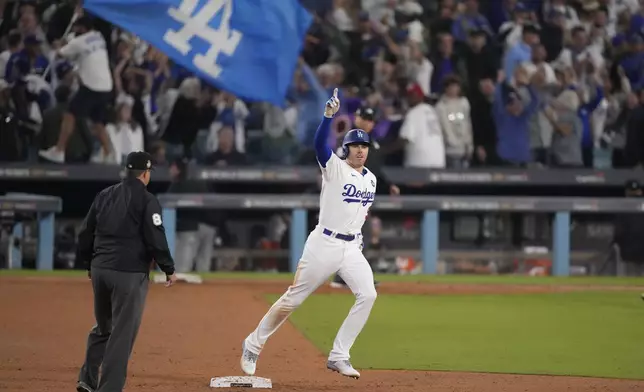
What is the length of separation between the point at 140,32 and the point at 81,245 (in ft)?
24.6

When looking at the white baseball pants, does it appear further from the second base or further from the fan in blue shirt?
the fan in blue shirt

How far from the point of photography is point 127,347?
6.96 meters

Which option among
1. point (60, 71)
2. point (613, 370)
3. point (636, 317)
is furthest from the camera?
point (60, 71)

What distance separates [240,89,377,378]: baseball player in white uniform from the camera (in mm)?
8375

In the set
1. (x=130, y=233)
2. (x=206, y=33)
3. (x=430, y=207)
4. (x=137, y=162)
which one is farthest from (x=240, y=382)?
(x=430, y=207)

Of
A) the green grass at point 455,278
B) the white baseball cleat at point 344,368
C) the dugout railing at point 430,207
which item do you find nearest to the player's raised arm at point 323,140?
the white baseball cleat at point 344,368

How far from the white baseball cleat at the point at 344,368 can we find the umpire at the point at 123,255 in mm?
1724

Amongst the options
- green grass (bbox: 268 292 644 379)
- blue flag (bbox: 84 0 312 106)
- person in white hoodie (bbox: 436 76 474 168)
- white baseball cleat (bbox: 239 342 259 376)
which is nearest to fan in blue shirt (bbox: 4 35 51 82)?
blue flag (bbox: 84 0 312 106)

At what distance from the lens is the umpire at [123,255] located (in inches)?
274

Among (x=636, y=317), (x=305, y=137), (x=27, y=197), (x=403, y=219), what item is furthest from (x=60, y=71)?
(x=636, y=317)

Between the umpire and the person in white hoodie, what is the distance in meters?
10.3

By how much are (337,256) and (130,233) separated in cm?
193

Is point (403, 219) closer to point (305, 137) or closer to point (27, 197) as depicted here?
point (305, 137)

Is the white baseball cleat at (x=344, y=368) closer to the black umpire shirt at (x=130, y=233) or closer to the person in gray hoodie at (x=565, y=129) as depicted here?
the black umpire shirt at (x=130, y=233)
